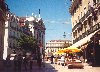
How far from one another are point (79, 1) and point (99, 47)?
49.7ft

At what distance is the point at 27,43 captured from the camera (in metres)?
70.2

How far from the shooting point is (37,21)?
110 m

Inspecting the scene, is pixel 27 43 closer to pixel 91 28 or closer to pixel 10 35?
pixel 10 35

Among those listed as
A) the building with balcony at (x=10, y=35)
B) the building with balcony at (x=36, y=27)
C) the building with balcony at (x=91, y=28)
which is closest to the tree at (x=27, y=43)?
the building with balcony at (x=10, y=35)

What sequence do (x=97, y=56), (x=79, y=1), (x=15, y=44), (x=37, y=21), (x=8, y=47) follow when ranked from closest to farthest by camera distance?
(x=97, y=56) → (x=79, y=1) → (x=8, y=47) → (x=15, y=44) → (x=37, y=21)

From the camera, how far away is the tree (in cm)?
6906

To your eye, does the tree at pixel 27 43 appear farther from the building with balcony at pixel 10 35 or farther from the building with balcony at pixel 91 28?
the building with balcony at pixel 91 28

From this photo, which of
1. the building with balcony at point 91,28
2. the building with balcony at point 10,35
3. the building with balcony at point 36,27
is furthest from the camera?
the building with balcony at point 36,27

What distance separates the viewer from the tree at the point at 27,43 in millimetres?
69062

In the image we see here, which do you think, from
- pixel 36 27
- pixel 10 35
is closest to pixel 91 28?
pixel 10 35

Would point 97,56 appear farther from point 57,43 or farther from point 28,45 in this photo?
point 57,43

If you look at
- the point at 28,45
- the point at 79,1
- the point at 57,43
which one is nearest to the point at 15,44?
the point at 28,45

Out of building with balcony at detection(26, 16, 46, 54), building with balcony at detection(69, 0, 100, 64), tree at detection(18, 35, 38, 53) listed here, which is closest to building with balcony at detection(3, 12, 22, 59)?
tree at detection(18, 35, 38, 53)

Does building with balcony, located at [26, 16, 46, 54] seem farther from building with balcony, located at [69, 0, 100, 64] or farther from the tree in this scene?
building with balcony, located at [69, 0, 100, 64]
